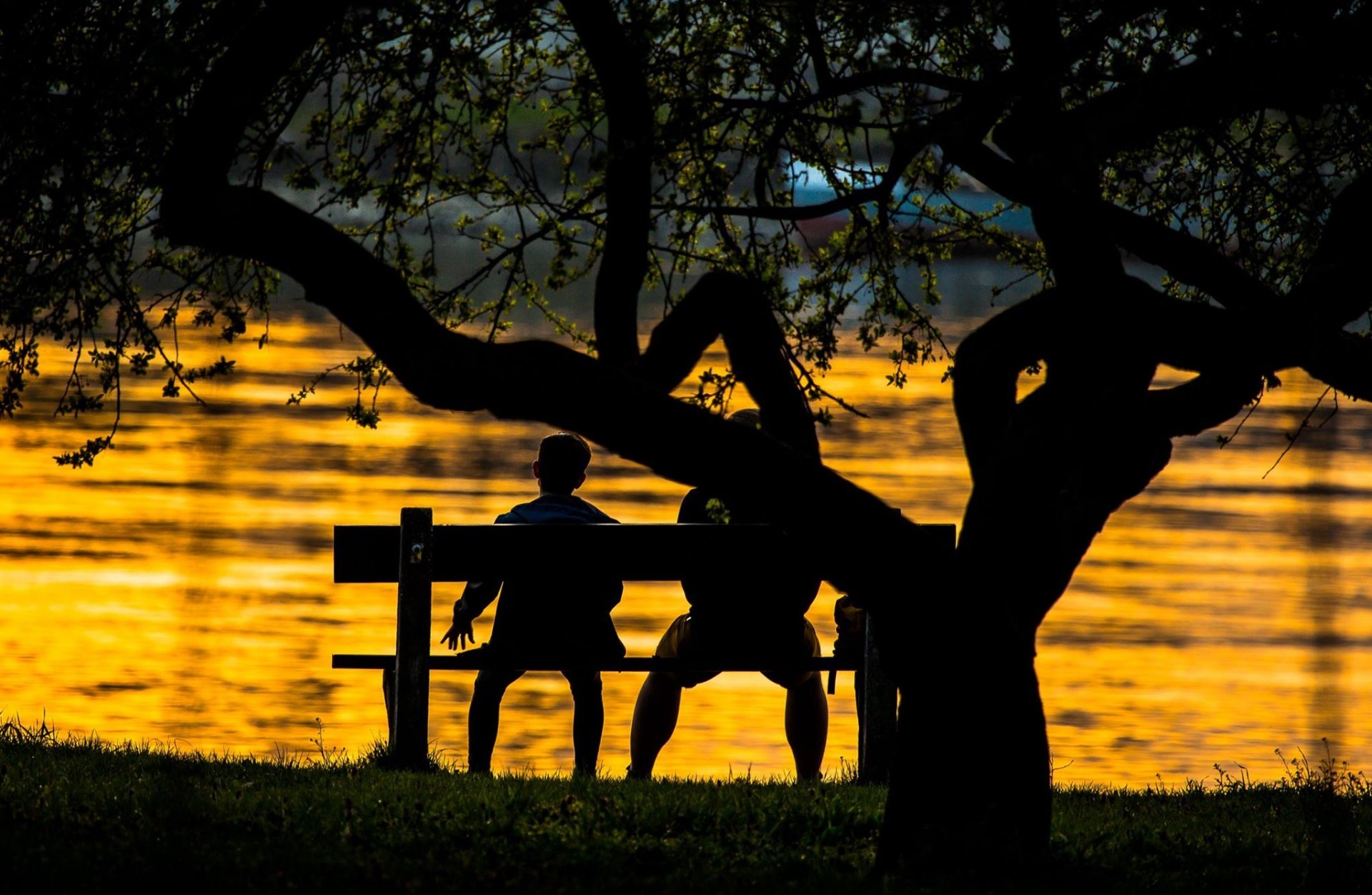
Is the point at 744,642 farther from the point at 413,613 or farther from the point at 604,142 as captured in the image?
the point at 604,142

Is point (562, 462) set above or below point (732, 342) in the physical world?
below

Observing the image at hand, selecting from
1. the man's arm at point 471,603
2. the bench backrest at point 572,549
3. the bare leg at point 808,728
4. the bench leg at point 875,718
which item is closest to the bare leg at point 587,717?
the man's arm at point 471,603

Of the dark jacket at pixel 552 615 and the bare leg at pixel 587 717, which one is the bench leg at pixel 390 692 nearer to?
the dark jacket at pixel 552 615

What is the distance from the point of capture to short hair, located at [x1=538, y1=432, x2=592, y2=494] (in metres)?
8.62

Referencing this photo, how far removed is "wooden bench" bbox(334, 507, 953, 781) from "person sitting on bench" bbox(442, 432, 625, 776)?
93 millimetres

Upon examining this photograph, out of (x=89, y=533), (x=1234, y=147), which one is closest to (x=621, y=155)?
(x=1234, y=147)

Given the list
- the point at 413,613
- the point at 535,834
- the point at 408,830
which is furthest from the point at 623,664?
the point at 408,830

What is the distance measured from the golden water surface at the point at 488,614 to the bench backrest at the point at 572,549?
1.94 metres

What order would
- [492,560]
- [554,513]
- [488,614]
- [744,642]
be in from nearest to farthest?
[492,560], [744,642], [554,513], [488,614]

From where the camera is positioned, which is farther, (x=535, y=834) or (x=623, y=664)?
(x=623, y=664)

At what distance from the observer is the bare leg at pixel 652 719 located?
880cm

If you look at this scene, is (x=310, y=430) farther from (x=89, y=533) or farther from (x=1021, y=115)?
(x=1021, y=115)

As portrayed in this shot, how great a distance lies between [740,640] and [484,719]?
124cm

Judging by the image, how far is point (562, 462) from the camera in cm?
866
